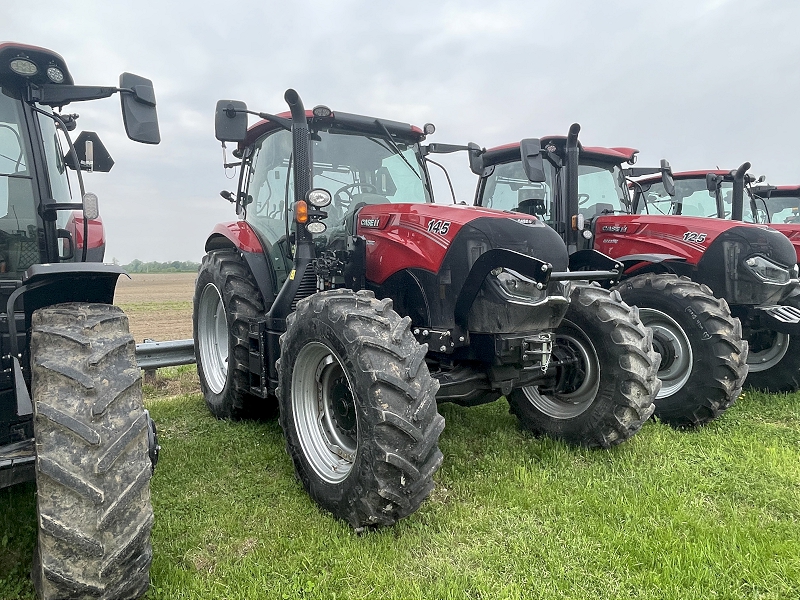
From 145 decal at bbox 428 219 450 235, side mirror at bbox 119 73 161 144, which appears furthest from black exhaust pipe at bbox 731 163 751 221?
side mirror at bbox 119 73 161 144

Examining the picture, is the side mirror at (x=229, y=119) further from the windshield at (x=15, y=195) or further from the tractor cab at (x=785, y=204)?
the tractor cab at (x=785, y=204)

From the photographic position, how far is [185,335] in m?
9.81

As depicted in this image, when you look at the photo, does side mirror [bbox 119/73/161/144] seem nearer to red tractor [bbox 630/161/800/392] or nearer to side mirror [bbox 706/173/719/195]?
red tractor [bbox 630/161/800/392]

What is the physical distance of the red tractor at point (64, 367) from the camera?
1.80 metres

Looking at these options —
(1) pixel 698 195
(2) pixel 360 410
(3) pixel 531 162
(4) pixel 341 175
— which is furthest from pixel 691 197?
(2) pixel 360 410

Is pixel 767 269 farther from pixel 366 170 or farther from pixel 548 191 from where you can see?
pixel 366 170

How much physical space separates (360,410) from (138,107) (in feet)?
6.07

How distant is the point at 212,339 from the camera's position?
523cm

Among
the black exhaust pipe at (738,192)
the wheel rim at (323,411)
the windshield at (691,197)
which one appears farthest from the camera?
the windshield at (691,197)

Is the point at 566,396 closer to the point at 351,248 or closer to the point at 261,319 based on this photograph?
the point at 351,248

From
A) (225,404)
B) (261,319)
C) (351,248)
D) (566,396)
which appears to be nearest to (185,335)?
(225,404)

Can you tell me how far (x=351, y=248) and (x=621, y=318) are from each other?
1.92m

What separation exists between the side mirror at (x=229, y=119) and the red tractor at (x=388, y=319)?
1 centimetres

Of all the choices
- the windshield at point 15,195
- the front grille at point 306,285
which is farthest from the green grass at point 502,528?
the windshield at point 15,195
